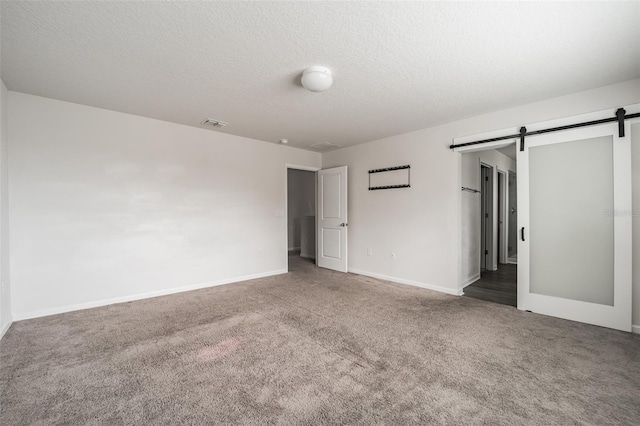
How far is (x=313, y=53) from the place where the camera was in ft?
7.57

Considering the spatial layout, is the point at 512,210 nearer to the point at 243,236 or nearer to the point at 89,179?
the point at 243,236

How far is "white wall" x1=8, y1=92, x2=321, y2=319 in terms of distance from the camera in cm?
316

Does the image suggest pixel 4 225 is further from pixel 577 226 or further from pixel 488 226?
pixel 488 226

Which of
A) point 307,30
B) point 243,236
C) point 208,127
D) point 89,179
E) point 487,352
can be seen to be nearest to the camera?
point 307,30

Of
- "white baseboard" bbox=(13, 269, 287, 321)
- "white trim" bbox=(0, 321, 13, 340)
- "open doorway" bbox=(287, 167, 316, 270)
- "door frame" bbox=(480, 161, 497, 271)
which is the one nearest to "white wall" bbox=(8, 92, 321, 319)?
"white baseboard" bbox=(13, 269, 287, 321)

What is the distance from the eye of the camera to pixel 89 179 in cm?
349

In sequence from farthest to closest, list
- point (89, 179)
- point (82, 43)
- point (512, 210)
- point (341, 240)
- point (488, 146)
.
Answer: point (512, 210) < point (341, 240) < point (488, 146) < point (89, 179) < point (82, 43)

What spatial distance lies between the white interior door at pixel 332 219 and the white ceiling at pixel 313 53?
2129 mm

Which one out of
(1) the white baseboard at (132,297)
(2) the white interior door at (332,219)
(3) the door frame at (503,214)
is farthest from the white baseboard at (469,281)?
(1) the white baseboard at (132,297)

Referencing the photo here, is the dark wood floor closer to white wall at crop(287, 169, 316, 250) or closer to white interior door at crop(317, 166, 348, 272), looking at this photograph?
white interior door at crop(317, 166, 348, 272)

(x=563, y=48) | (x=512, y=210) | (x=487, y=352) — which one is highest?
(x=563, y=48)

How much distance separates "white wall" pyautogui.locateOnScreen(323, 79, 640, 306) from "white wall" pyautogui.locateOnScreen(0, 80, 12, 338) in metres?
4.57

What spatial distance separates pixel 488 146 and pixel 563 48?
157cm

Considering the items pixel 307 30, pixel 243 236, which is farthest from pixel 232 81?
pixel 243 236
